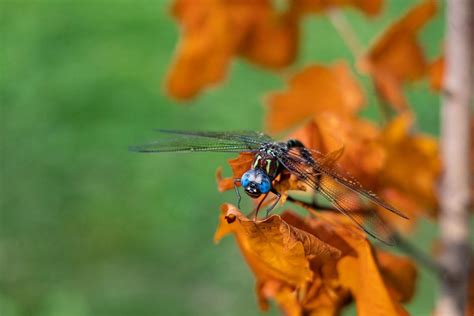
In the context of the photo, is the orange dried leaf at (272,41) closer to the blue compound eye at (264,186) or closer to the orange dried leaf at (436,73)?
the orange dried leaf at (436,73)

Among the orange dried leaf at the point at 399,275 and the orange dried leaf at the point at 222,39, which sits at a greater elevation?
the orange dried leaf at the point at 222,39

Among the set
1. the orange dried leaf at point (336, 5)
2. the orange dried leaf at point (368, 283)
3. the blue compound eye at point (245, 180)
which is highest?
the orange dried leaf at point (336, 5)

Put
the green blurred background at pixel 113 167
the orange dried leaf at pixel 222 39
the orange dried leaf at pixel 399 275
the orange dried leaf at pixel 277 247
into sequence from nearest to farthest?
the orange dried leaf at pixel 277 247
the orange dried leaf at pixel 399 275
the orange dried leaf at pixel 222 39
the green blurred background at pixel 113 167

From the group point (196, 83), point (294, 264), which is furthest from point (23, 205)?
point (294, 264)

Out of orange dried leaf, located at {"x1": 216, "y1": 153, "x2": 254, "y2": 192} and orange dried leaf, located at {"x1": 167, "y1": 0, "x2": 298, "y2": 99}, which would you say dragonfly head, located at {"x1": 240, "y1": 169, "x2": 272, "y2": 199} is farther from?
orange dried leaf, located at {"x1": 167, "y1": 0, "x2": 298, "y2": 99}

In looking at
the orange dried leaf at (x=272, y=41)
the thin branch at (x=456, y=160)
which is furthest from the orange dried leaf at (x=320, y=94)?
the thin branch at (x=456, y=160)

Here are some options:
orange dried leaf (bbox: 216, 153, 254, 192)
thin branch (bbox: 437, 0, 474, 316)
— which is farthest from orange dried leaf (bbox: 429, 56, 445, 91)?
orange dried leaf (bbox: 216, 153, 254, 192)

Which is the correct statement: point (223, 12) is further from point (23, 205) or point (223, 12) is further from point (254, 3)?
point (23, 205)

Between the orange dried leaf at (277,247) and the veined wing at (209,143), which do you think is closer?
the orange dried leaf at (277,247)
